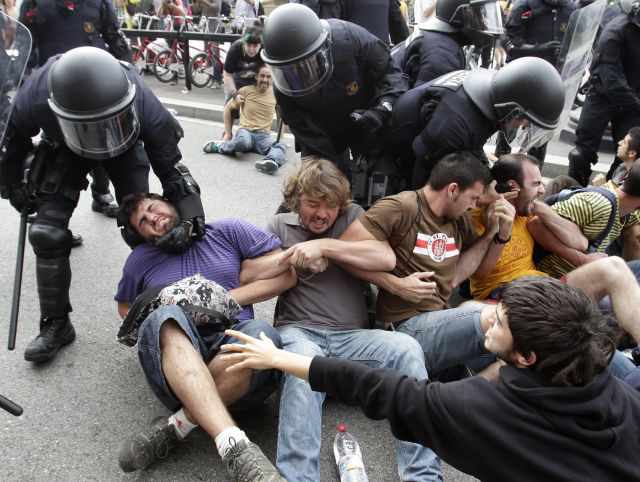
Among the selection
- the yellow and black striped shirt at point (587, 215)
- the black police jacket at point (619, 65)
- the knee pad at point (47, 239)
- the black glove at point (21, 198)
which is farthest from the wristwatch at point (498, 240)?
the black police jacket at point (619, 65)

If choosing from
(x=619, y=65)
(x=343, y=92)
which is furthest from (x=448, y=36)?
(x=619, y=65)

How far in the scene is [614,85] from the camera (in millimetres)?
4312

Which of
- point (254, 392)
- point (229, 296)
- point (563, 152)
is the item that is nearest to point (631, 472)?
point (254, 392)

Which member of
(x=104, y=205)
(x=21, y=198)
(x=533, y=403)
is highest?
(x=533, y=403)

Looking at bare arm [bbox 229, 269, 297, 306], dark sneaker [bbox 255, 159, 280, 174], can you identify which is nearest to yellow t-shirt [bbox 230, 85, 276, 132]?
dark sneaker [bbox 255, 159, 280, 174]

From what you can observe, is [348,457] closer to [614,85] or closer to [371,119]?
[371,119]

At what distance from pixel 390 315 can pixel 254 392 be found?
703 mm

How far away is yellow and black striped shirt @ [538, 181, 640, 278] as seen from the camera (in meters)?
2.81

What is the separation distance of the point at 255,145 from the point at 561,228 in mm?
3852

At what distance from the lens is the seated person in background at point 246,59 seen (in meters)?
5.88

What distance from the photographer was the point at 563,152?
6645mm

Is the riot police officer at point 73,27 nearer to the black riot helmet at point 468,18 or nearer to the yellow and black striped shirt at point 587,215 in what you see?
the black riot helmet at point 468,18

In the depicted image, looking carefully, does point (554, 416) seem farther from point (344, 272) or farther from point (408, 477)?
point (344, 272)

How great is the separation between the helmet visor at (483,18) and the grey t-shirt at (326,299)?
149 cm
